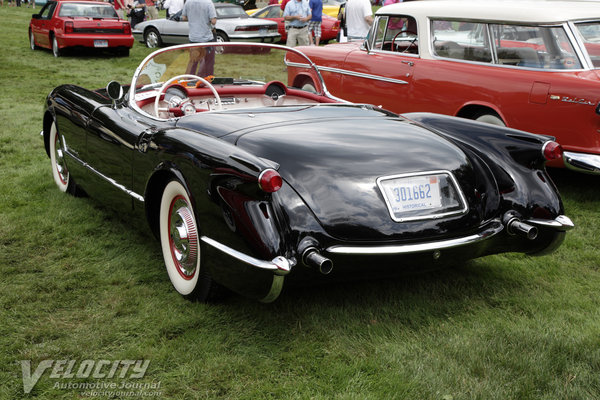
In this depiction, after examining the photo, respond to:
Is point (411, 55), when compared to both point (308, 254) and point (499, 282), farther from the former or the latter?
point (308, 254)

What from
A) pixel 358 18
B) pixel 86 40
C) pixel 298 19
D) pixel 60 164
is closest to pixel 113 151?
pixel 60 164

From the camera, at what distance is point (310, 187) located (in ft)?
10.1

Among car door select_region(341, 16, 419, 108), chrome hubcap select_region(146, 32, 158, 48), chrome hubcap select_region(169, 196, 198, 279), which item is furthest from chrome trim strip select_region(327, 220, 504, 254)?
chrome hubcap select_region(146, 32, 158, 48)

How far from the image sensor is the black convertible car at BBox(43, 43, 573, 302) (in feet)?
9.59

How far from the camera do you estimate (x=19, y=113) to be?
912 cm

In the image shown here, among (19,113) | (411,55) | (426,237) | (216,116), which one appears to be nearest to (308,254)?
(426,237)

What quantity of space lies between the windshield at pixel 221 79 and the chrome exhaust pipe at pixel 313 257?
1.81 meters

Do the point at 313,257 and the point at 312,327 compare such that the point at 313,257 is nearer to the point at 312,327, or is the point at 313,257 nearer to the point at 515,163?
the point at 312,327

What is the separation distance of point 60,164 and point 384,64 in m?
3.48

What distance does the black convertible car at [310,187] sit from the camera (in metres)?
2.92

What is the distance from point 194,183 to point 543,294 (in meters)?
1.99

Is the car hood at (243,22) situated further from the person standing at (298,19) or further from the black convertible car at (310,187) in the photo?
the black convertible car at (310,187)

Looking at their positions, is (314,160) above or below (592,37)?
below

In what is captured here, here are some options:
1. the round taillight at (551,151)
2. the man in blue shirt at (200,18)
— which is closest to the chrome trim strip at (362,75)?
the round taillight at (551,151)
